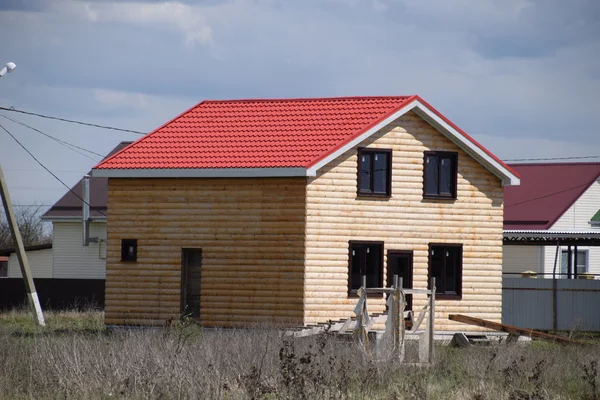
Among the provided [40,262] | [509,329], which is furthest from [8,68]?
[40,262]

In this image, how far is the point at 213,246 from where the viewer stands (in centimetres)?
2889

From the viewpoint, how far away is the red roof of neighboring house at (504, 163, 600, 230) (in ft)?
152

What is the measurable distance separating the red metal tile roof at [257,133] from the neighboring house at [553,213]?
585 inches

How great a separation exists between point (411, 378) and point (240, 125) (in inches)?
588

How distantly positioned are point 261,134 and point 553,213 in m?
20.2

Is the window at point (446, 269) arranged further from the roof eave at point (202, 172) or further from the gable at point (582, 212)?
the gable at point (582, 212)

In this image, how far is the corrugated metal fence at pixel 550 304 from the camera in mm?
35250

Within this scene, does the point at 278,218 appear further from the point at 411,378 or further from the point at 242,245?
the point at 411,378

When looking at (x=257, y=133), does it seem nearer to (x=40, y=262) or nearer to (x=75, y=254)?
(x=75, y=254)

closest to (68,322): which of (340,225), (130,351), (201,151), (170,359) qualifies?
(201,151)

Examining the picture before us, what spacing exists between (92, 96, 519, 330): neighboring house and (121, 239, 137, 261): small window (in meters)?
0.03

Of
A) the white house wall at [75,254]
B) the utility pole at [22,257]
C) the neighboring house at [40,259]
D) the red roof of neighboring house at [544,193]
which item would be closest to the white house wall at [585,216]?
the red roof of neighboring house at [544,193]

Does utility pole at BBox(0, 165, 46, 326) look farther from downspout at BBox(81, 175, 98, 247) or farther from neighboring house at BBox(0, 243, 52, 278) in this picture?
neighboring house at BBox(0, 243, 52, 278)

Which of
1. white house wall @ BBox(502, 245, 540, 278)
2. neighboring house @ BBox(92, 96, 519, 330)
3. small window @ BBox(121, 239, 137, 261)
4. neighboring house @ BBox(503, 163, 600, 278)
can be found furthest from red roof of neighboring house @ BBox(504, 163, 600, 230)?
small window @ BBox(121, 239, 137, 261)
